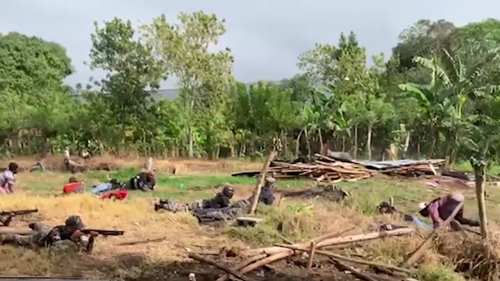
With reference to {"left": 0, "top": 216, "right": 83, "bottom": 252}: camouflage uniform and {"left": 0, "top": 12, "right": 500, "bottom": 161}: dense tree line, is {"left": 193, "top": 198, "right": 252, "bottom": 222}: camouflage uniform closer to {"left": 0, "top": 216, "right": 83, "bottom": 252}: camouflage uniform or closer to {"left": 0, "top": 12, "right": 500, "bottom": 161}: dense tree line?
{"left": 0, "top": 216, "right": 83, "bottom": 252}: camouflage uniform

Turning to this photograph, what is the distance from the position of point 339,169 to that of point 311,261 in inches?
418

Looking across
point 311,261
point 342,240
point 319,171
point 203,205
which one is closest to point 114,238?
point 203,205

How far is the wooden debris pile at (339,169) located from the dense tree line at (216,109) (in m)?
2.58

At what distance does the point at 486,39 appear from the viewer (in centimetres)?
2334

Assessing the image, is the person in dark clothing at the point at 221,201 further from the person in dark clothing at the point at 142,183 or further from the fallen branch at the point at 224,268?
the fallen branch at the point at 224,268

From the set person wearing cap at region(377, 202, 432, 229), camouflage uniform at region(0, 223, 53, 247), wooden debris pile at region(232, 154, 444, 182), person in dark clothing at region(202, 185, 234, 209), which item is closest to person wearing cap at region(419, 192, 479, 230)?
person wearing cap at region(377, 202, 432, 229)

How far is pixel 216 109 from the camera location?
24.7 m

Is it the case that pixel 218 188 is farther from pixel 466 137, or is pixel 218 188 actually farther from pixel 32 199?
pixel 466 137

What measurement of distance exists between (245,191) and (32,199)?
4.67 m

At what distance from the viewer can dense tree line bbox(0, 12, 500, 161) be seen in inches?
915

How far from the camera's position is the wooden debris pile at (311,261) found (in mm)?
6652

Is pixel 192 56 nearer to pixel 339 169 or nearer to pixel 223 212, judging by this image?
pixel 339 169

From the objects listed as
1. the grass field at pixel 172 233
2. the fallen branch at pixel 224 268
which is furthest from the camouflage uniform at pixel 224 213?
the fallen branch at pixel 224 268

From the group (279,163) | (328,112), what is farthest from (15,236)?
(328,112)
